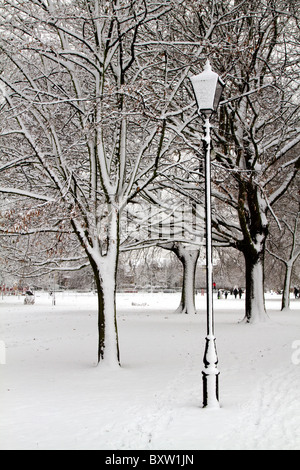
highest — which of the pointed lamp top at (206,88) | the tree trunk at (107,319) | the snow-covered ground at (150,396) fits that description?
the pointed lamp top at (206,88)

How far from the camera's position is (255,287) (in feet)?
62.4

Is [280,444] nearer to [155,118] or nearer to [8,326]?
[155,118]

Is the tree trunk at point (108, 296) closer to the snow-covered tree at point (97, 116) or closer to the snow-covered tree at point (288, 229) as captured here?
the snow-covered tree at point (97, 116)

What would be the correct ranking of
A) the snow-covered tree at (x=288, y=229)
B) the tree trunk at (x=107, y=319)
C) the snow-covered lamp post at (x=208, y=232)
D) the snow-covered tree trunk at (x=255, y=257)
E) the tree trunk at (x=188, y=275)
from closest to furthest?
the snow-covered lamp post at (x=208, y=232)
the tree trunk at (x=107, y=319)
the snow-covered tree trunk at (x=255, y=257)
the snow-covered tree at (x=288, y=229)
the tree trunk at (x=188, y=275)

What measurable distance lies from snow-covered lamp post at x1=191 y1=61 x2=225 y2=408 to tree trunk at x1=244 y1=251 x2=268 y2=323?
38.6 ft

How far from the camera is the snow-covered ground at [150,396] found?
5.55 meters

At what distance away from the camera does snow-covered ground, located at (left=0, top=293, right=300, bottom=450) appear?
18.2 ft

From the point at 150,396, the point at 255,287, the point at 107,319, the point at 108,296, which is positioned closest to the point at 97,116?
the point at 108,296

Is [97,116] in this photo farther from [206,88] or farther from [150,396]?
[150,396]

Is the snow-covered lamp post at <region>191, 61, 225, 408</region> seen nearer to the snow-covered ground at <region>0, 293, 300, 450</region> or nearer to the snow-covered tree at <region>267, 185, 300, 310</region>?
the snow-covered ground at <region>0, 293, 300, 450</region>

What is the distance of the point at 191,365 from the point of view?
10.8 metres

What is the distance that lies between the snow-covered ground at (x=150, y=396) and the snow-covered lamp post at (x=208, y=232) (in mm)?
300

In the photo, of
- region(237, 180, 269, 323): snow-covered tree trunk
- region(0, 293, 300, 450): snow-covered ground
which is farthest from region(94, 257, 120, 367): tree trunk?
region(237, 180, 269, 323): snow-covered tree trunk

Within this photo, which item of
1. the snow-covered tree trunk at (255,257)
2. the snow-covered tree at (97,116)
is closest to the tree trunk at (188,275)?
the snow-covered tree trunk at (255,257)
